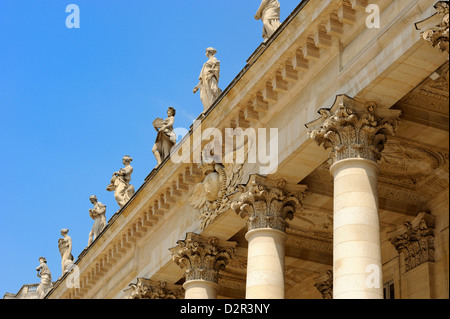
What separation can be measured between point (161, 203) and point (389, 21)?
14742 millimetres

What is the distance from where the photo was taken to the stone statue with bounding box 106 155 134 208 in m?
43.5

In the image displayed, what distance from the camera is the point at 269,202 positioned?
29.3 metres

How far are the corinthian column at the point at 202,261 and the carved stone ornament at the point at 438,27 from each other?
A: 13.0 metres

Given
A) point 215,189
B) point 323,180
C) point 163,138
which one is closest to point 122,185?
point 163,138

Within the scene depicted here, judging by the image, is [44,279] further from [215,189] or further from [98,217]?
[215,189]

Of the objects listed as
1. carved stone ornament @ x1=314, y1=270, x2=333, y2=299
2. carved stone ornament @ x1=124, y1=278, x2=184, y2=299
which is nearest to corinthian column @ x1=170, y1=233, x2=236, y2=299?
carved stone ornament @ x1=124, y1=278, x2=184, y2=299

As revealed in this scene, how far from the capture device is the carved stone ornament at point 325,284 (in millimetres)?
35719

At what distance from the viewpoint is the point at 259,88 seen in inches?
1179

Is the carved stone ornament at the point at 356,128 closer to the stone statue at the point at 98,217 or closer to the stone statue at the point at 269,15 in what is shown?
the stone statue at the point at 269,15

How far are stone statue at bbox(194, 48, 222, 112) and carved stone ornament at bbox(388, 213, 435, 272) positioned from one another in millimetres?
8287

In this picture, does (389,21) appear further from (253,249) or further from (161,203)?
(161,203)

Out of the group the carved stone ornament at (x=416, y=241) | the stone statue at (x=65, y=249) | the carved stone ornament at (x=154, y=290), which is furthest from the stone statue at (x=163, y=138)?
the stone statue at (x=65, y=249)

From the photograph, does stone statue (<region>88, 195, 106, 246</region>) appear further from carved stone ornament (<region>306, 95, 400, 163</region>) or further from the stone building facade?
carved stone ornament (<region>306, 95, 400, 163</region>)

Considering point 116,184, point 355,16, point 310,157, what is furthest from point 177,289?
point 355,16
